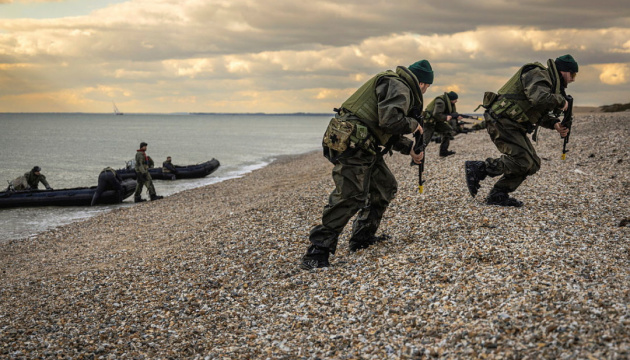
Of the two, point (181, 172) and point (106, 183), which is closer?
point (106, 183)

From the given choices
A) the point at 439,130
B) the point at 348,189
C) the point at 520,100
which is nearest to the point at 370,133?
the point at 348,189

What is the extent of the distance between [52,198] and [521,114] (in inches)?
788

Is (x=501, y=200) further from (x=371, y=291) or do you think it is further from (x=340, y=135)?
(x=371, y=291)

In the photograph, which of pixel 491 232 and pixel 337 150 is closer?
pixel 337 150

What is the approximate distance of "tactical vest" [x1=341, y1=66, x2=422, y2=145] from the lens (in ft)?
20.0

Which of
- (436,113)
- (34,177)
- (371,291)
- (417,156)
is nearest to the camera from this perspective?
(371,291)

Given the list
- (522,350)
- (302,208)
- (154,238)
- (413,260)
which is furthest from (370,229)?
(154,238)

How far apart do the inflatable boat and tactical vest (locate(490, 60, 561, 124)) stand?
1835 centimetres

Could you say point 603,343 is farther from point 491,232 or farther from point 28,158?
point 28,158

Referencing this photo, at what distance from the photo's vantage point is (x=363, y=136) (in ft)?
19.6

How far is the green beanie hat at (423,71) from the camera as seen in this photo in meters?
6.34

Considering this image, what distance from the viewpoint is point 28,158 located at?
49.7 metres

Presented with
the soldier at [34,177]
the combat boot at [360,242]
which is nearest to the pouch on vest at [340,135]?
the combat boot at [360,242]

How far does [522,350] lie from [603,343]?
1.94 ft
